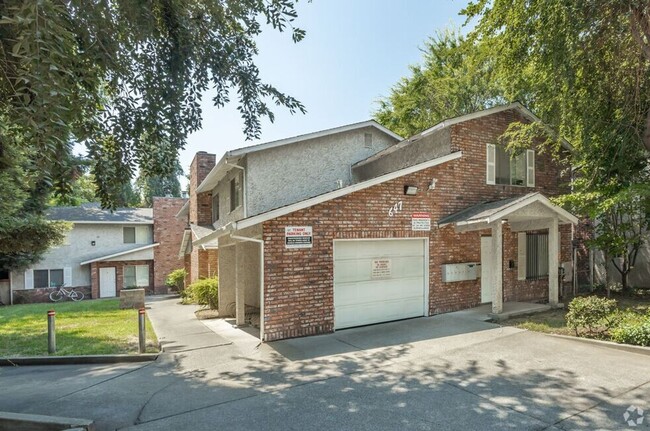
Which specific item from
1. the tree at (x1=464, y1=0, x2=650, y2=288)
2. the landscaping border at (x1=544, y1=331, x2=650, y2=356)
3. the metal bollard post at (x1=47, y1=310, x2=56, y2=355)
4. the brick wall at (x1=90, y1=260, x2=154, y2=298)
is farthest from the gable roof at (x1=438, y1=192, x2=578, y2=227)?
the brick wall at (x1=90, y1=260, x2=154, y2=298)

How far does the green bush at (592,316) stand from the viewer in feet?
25.0

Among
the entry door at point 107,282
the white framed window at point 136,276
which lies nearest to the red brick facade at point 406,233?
the white framed window at point 136,276

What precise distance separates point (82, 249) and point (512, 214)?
26.3m

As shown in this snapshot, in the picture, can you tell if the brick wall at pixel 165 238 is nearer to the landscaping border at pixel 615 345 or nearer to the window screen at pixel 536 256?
the window screen at pixel 536 256

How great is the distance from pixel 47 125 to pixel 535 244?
44.0ft

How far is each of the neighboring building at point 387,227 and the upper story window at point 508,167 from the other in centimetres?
5

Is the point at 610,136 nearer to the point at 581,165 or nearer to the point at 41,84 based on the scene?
the point at 581,165

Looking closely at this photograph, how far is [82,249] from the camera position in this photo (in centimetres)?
2495

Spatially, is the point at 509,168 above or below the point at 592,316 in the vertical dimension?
above

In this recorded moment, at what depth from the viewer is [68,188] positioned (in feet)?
18.9

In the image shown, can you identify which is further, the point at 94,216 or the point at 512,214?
the point at 94,216

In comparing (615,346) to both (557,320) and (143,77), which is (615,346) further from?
(143,77)

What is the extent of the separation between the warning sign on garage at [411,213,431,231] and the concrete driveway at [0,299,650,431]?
2.93 m

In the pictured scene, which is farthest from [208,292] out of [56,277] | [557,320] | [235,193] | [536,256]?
[56,277]
